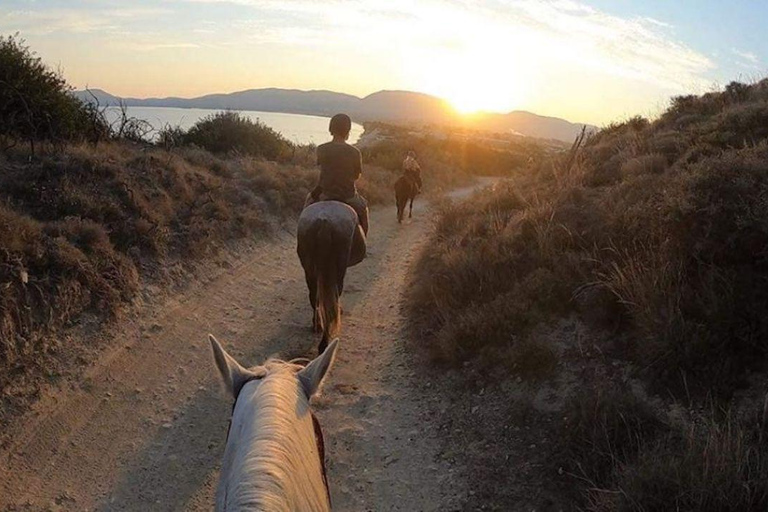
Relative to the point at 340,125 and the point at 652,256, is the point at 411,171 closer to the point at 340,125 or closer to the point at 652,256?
the point at 340,125

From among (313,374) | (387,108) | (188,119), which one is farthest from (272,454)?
(387,108)

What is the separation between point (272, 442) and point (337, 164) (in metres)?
6.12

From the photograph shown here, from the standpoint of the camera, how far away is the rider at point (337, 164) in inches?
318

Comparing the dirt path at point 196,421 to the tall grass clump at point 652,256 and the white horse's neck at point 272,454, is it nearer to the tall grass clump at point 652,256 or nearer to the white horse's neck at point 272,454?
the tall grass clump at point 652,256

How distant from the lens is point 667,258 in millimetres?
5840

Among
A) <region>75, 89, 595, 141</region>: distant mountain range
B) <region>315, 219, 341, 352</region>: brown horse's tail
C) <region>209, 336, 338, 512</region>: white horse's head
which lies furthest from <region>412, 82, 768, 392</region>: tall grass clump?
<region>75, 89, 595, 141</region>: distant mountain range

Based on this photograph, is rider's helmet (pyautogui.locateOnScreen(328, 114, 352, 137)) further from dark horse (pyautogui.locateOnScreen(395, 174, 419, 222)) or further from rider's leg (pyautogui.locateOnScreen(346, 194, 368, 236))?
dark horse (pyautogui.locateOnScreen(395, 174, 419, 222))

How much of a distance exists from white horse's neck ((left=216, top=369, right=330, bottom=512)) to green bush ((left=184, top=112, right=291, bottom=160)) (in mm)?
16470

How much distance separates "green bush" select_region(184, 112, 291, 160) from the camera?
63.4ft

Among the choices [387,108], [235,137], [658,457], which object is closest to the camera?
[658,457]

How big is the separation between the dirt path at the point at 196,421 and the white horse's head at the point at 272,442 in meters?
2.46

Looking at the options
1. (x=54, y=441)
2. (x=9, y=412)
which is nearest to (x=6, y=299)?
(x=9, y=412)

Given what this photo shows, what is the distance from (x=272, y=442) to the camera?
229 centimetres

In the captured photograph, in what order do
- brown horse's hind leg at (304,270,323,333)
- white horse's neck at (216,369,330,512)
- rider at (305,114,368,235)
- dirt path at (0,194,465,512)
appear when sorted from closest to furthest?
1. white horse's neck at (216,369,330,512)
2. dirt path at (0,194,465,512)
3. brown horse's hind leg at (304,270,323,333)
4. rider at (305,114,368,235)
